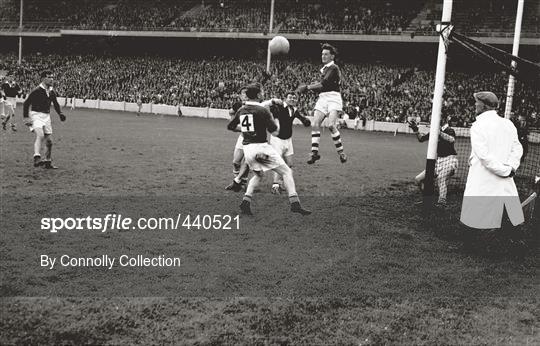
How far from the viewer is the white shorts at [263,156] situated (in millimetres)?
8562

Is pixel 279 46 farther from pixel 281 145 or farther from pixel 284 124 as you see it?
pixel 281 145

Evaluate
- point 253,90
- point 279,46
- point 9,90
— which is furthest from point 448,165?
point 9,90

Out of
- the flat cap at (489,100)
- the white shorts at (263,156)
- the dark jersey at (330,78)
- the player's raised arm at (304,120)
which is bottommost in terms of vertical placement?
the white shorts at (263,156)

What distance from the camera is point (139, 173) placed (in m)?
12.6

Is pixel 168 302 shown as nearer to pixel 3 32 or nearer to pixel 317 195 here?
pixel 317 195

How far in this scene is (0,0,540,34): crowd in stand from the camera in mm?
40500

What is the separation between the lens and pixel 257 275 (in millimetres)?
6492

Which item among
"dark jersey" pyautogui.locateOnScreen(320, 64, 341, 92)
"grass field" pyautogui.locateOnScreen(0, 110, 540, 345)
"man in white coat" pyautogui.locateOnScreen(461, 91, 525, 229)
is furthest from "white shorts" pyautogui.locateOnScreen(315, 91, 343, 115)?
"man in white coat" pyautogui.locateOnScreen(461, 91, 525, 229)

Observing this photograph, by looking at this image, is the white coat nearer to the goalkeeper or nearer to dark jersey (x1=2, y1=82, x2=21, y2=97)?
the goalkeeper

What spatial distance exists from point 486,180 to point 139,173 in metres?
7.91

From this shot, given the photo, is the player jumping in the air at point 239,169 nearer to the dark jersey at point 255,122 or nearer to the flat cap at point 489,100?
the dark jersey at point 255,122

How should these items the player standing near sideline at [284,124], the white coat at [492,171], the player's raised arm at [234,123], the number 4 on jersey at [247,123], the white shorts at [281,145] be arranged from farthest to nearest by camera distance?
the white shorts at [281,145] → the player standing near sideline at [284,124] → the player's raised arm at [234,123] → the number 4 on jersey at [247,123] → the white coat at [492,171]

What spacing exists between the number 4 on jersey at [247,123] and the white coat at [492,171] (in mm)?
3287

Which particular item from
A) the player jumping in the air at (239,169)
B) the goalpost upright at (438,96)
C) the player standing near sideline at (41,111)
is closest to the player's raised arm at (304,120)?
the player jumping in the air at (239,169)
